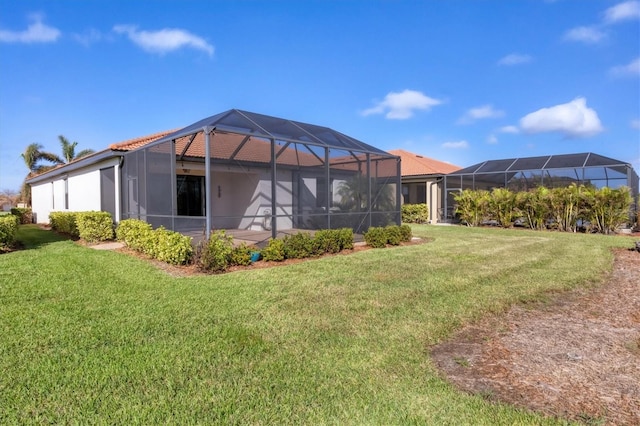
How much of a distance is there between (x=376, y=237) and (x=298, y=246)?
2933 millimetres

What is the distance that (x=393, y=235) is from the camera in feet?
35.2

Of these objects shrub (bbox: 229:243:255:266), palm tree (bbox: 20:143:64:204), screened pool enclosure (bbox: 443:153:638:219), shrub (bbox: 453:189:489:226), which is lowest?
shrub (bbox: 229:243:255:266)

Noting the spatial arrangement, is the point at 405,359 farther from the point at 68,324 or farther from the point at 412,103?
the point at 412,103

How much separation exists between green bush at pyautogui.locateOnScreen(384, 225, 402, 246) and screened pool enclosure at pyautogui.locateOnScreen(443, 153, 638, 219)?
10.2m

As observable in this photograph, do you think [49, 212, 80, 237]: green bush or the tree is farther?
the tree

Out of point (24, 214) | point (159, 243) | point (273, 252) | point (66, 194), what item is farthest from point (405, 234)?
point (24, 214)

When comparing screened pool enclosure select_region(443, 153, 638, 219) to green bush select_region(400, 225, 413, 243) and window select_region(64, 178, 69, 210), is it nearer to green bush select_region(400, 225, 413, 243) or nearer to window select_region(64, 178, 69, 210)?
green bush select_region(400, 225, 413, 243)

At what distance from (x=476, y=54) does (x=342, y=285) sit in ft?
39.8

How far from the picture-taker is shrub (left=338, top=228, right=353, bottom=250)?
30.6 feet

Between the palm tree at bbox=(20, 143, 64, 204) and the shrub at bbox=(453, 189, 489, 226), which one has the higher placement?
the palm tree at bbox=(20, 143, 64, 204)

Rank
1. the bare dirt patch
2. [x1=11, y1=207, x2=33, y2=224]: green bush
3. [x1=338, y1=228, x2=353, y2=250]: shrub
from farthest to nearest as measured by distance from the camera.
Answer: [x1=11, y1=207, x2=33, y2=224]: green bush
[x1=338, y1=228, x2=353, y2=250]: shrub
the bare dirt patch

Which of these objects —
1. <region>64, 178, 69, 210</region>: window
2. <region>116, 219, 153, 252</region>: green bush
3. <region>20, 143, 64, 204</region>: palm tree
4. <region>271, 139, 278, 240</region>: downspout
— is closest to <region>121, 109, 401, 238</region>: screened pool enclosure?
<region>271, 139, 278, 240</region>: downspout

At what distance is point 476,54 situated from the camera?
13797mm

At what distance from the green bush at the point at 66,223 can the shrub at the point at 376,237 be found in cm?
959
